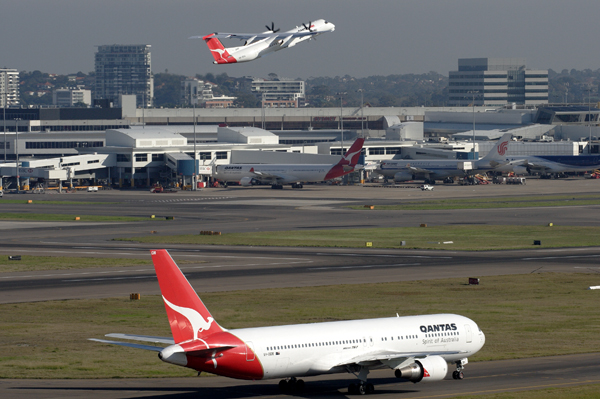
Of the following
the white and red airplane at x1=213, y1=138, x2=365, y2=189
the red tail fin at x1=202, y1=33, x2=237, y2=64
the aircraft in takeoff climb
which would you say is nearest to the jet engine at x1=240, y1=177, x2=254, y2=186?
the white and red airplane at x1=213, y1=138, x2=365, y2=189

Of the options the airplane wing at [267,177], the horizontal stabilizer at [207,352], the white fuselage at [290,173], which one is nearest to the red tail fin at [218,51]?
the horizontal stabilizer at [207,352]

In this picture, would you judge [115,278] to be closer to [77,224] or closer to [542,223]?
[77,224]

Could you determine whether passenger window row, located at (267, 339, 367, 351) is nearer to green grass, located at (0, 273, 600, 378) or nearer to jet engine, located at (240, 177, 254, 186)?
green grass, located at (0, 273, 600, 378)

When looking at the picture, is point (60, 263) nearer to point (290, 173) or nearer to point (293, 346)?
point (293, 346)

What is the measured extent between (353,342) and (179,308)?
8.01 m

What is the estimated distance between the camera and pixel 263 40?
64.0 meters

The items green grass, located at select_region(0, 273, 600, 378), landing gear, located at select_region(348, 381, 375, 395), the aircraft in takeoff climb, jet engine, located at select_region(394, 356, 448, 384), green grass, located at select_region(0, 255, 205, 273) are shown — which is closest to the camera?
the aircraft in takeoff climb

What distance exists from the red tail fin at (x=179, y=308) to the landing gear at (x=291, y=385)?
15.1ft

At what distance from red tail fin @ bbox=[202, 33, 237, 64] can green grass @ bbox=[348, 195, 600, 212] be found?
8068cm

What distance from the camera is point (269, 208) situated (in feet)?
490

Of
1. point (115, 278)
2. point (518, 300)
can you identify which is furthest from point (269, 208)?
point (518, 300)

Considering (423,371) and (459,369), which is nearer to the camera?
(423,371)

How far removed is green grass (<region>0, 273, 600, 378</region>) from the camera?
45750 mm

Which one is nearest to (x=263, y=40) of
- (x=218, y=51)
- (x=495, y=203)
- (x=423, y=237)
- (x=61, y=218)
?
(x=218, y=51)
